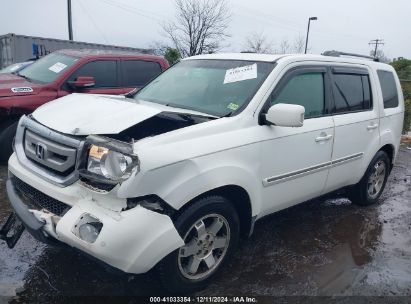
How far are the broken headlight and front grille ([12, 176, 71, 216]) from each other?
0.37 m

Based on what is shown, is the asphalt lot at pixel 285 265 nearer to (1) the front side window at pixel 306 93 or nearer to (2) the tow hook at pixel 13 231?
(2) the tow hook at pixel 13 231

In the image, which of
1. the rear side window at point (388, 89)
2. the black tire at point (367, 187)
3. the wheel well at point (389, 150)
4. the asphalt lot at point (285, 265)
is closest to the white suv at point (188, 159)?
the asphalt lot at point (285, 265)

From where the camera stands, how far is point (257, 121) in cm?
322

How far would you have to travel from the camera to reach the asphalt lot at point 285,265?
305cm

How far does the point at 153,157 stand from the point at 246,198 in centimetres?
100

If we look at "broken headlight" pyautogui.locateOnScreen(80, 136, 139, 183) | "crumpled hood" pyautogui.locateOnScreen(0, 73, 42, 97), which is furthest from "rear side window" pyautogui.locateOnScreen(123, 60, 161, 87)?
"broken headlight" pyautogui.locateOnScreen(80, 136, 139, 183)

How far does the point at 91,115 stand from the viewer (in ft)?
9.60

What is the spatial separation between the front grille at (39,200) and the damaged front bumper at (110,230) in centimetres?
6

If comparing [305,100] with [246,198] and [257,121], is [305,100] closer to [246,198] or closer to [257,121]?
[257,121]

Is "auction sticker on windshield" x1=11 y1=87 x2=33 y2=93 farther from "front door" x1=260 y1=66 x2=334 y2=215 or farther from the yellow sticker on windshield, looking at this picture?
"front door" x1=260 y1=66 x2=334 y2=215

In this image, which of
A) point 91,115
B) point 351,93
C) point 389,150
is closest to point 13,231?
point 91,115

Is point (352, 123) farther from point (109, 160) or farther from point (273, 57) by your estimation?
point (109, 160)

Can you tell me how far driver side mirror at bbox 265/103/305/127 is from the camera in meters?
3.02

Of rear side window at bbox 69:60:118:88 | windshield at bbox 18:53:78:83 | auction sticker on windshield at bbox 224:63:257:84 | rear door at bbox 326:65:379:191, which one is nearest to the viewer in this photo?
auction sticker on windshield at bbox 224:63:257:84
